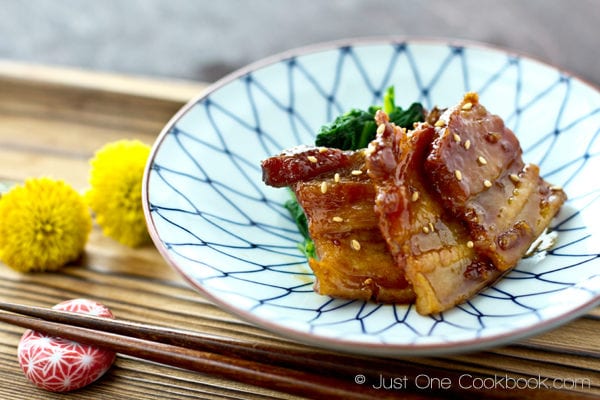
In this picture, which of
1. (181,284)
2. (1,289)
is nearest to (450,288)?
(181,284)

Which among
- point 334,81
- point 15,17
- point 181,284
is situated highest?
point 15,17

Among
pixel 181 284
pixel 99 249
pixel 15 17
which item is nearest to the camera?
pixel 181 284

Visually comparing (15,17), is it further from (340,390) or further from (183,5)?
(340,390)

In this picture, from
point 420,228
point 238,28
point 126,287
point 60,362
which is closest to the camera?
point 420,228

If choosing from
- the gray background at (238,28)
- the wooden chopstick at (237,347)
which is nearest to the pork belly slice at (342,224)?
the wooden chopstick at (237,347)

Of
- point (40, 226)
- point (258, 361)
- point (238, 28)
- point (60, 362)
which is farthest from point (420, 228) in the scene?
point (238, 28)

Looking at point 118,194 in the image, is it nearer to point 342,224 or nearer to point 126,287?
point 126,287

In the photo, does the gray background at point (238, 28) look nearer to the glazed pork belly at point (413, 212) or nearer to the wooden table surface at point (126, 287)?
the wooden table surface at point (126, 287)
